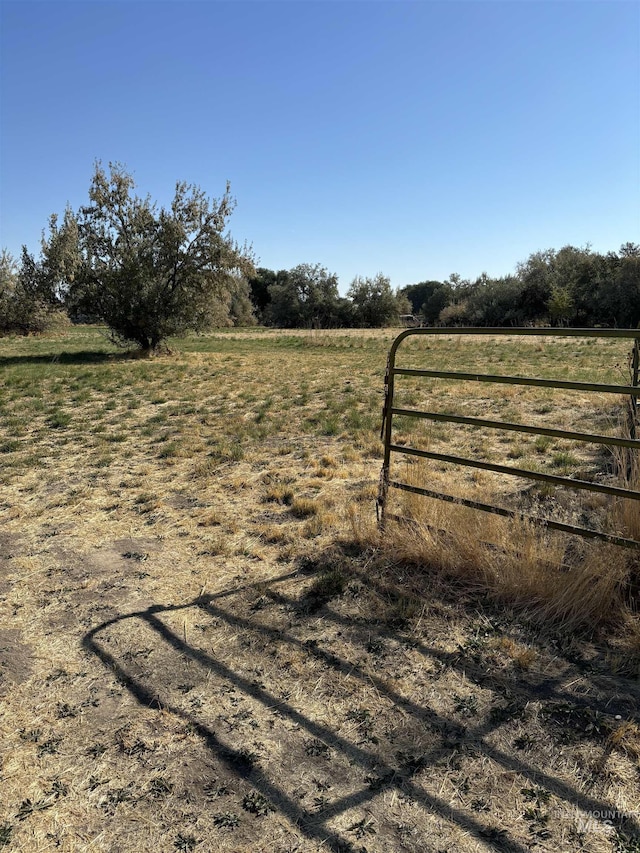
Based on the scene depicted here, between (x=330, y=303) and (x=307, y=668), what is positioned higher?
(x=330, y=303)

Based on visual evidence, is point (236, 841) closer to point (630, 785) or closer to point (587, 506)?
point (630, 785)

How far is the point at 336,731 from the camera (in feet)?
8.24

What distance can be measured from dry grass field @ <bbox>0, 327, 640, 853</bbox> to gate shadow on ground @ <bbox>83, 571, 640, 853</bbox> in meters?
0.01

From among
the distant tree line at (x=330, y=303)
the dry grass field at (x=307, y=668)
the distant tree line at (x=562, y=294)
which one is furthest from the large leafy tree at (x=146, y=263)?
the distant tree line at (x=330, y=303)

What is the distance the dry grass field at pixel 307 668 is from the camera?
2.07 meters

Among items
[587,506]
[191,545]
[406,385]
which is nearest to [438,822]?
[191,545]

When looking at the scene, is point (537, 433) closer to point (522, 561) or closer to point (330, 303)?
point (522, 561)

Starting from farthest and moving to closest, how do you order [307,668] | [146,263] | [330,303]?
[330,303]
[146,263]
[307,668]

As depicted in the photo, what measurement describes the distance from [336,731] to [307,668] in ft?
1.61

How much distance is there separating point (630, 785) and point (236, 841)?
157cm

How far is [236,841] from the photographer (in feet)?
6.48

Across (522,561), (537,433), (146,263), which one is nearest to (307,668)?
(522,561)

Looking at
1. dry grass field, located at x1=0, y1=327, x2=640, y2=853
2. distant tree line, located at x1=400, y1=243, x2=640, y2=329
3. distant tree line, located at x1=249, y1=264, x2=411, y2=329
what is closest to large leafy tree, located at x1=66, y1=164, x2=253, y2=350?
dry grass field, located at x1=0, y1=327, x2=640, y2=853

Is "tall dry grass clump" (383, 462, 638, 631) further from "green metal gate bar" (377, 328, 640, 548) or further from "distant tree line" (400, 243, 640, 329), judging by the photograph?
"distant tree line" (400, 243, 640, 329)
